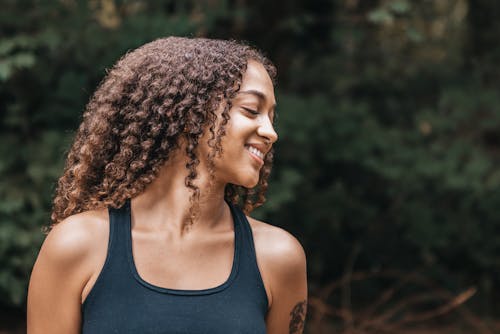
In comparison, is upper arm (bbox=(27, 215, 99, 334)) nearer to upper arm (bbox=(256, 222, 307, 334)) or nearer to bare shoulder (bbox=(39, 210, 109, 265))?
bare shoulder (bbox=(39, 210, 109, 265))

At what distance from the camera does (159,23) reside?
4.75 meters

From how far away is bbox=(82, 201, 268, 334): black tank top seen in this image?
1929 mm

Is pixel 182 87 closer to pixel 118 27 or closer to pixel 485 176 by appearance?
pixel 118 27

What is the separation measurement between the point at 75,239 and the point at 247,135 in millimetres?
576

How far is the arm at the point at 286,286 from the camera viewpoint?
2.16m

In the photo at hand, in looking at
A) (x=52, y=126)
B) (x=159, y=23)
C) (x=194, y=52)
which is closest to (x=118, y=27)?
(x=159, y=23)

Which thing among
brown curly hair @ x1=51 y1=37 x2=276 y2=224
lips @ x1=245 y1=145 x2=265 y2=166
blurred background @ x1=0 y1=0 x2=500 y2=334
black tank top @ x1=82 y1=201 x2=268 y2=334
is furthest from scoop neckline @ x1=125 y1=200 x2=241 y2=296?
blurred background @ x1=0 y1=0 x2=500 y2=334

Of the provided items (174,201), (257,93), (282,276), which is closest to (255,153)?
(257,93)

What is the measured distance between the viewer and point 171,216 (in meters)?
2.11

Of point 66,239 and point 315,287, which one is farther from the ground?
point 66,239

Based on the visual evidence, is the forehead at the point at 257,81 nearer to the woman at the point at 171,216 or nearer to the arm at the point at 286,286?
the woman at the point at 171,216

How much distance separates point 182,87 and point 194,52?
0.41ft

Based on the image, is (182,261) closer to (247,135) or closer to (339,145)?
(247,135)

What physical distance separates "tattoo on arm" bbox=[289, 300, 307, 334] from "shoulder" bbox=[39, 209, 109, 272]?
0.66 m
